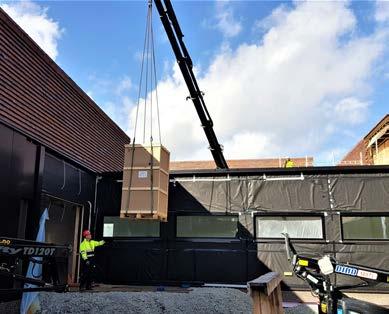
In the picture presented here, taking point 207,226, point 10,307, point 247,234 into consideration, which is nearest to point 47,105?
point 207,226

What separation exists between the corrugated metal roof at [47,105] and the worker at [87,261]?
226cm

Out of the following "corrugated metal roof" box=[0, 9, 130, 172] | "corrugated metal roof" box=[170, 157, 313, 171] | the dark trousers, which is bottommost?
the dark trousers

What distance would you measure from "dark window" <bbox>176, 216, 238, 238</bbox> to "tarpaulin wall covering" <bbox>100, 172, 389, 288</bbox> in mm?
146

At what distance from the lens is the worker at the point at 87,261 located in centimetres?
1116

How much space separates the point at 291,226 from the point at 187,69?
5.27 metres

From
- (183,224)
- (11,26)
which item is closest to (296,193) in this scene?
(183,224)

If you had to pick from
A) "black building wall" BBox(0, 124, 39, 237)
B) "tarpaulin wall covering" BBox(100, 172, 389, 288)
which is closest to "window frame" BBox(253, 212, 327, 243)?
"tarpaulin wall covering" BBox(100, 172, 389, 288)

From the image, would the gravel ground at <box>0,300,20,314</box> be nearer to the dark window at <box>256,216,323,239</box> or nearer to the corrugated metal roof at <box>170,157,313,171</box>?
the dark window at <box>256,216,323,239</box>

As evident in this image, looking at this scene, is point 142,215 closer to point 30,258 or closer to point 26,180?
point 26,180

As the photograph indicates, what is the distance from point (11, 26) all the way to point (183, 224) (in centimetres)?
703

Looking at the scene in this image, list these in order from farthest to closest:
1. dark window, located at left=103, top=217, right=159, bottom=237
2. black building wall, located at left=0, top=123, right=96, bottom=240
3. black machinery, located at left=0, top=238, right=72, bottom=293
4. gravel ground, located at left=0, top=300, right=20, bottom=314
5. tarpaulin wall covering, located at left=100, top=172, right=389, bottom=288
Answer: dark window, located at left=103, top=217, right=159, bottom=237, tarpaulin wall covering, located at left=100, top=172, right=389, bottom=288, black building wall, located at left=0, top=123, right=96, bottom=240, gravel ground, located at left=0, top=300, right=20, bottom=314, black machinery, located at left=0, top=238, right=72, bottom=293

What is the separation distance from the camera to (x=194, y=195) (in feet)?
42.2

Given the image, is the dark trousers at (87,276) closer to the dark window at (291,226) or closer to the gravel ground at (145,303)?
the gravel ground at (145,303)

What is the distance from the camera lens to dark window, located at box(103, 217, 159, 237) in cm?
1294
